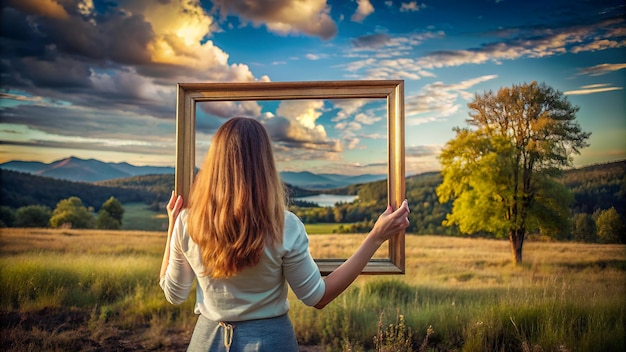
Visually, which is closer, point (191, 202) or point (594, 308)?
point (191, 202)

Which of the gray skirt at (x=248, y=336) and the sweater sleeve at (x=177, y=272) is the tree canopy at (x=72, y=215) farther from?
Result: the gray skirt at (x=248, y=336)

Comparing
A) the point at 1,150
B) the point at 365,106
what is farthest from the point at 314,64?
the point at 1,150

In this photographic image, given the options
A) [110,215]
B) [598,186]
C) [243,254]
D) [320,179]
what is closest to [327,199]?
[320,179]

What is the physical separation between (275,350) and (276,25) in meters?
3.59

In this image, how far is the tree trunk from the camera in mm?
4402

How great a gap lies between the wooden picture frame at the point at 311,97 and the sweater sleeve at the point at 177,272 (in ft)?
1.99

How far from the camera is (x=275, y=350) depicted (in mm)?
1688

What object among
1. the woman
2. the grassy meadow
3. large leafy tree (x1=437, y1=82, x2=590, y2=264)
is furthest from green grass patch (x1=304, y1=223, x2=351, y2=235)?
large leafy tree (x1=437, y1=82, x2=590, y2=264)

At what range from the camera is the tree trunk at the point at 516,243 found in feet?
14.4

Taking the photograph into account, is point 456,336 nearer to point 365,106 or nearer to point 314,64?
point 365,106

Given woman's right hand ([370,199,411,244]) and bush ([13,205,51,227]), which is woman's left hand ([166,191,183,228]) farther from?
bush ([13,205,51,227])

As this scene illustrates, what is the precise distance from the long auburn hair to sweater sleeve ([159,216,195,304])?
84mm

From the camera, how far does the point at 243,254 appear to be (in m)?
1.50

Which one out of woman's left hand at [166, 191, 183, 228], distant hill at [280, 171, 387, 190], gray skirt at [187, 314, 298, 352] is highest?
distant hill at [280, 171, 387, 190]
